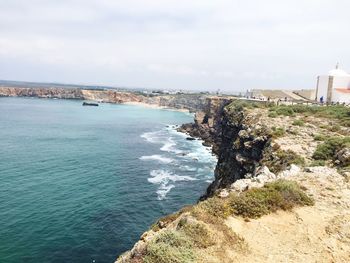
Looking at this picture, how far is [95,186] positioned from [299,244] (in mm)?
38300

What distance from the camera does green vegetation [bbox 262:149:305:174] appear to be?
2342 centimetres

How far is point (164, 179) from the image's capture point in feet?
176

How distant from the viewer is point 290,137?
29781mm

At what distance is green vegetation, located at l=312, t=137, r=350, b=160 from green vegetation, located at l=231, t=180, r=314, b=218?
8660 millimetres

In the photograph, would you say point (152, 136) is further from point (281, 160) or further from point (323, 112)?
point (281, 160)

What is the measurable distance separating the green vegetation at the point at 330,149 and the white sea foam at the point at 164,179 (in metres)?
25.2

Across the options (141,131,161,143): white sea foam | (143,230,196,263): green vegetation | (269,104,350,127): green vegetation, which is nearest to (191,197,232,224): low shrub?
(143,230,196,263): green vegetation

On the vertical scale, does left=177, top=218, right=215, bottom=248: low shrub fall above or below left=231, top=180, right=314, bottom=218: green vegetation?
below

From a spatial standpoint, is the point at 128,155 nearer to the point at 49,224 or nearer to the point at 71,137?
the point at 71,137

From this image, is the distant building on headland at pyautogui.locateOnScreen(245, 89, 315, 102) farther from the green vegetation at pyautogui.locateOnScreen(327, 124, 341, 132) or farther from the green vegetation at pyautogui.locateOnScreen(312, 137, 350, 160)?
the green vegetation at pyautogui.locateOnScreen(312, 137, 350, 160)

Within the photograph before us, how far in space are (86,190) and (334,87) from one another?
139ft

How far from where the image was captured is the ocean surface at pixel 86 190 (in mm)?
31953

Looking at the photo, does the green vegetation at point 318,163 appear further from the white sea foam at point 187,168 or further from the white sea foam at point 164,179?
the white sea foam at point 187,168

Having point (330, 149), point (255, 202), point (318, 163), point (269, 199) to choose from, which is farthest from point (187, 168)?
point (255, 202)
